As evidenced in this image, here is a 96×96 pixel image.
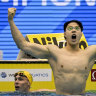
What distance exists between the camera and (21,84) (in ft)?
20.1

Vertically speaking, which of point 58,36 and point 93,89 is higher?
point 58,36

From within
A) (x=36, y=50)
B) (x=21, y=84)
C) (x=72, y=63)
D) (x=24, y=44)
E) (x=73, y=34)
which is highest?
(x=73, y=34)

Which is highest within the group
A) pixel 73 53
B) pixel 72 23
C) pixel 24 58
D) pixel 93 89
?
pixel 72 23

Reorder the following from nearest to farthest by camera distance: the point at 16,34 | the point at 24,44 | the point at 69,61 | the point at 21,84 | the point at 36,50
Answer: the point at 16,34 < the point at 24,44 < the point at 36,50 < the point at 69,61 < the point at 21,84

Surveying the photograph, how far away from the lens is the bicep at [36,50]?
183 inches

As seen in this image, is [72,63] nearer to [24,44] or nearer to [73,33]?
[73,33]

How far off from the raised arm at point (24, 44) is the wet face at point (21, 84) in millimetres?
1409

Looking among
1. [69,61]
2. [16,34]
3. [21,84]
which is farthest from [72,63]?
[21,84]

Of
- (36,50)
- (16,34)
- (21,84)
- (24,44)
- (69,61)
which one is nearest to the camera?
(16,34)

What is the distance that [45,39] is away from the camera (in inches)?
310

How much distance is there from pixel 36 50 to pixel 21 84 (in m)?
1.58

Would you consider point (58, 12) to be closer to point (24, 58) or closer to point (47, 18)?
point (47, 18)

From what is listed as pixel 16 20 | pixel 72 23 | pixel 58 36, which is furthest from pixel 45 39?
pixel 16 20

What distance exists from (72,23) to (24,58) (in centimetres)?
270
